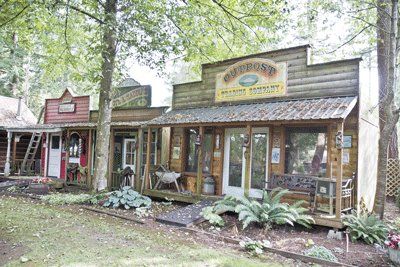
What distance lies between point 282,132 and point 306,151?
0.86 metres

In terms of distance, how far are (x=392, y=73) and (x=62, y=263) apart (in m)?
7.61

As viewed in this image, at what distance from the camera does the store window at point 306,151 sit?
27.7ft

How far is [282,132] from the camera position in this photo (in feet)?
29.7

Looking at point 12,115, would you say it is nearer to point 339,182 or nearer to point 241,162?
point 241,162

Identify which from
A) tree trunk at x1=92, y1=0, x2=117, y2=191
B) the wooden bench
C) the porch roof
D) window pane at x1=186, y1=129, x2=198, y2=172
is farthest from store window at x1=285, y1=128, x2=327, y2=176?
the porch roof

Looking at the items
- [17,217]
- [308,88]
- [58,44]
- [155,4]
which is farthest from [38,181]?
[308,88]

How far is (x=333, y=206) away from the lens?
26.4ft

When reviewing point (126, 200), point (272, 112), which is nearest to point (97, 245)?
point (126, 200)

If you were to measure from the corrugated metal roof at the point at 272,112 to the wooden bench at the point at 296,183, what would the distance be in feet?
5.21

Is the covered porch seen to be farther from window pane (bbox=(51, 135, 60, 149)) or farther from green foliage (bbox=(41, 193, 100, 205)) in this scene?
window pane (bbox=(51, 135, 60, 149))

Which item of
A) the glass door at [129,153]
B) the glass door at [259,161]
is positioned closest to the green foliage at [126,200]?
the glass door at [259,161]

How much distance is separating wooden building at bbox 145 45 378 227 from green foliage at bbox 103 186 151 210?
107 cm

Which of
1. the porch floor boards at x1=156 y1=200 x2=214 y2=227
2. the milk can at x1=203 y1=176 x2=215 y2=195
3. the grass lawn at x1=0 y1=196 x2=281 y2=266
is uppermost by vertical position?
the milk can at x1=203 y1=176 x2=215 y2=195

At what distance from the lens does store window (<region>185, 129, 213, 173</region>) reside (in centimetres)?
1081
